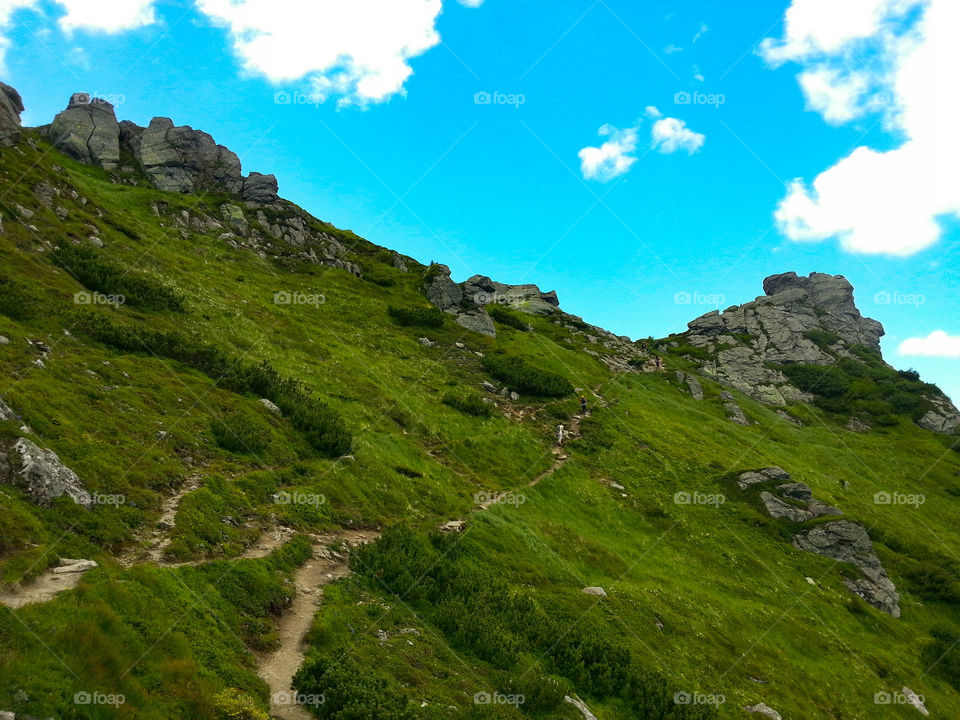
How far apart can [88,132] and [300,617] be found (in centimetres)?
10010

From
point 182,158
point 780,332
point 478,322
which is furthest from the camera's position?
point 780,332

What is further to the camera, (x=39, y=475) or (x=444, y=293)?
(x=444, y=293)

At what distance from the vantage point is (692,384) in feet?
259

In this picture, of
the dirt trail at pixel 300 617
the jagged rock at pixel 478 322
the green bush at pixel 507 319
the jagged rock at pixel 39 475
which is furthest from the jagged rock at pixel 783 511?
the green bush at pixel 507 319

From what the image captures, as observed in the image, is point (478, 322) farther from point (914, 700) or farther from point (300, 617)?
point (300, 617)

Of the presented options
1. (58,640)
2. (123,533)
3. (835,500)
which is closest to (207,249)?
(123,533)

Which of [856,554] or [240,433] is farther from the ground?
[856,554]

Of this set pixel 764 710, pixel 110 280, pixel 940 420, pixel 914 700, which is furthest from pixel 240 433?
pixel 940 420

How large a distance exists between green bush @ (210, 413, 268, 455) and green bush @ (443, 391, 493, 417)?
1876 cm

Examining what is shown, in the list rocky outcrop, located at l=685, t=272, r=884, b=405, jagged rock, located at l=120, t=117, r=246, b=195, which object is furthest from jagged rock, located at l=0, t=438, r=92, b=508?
rocky outcrop, located at l=685, t=272, r=884, b=405

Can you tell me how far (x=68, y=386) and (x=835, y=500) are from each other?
5554 centimetres

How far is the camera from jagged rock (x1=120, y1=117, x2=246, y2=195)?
274 ft

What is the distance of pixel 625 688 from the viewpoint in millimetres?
17656

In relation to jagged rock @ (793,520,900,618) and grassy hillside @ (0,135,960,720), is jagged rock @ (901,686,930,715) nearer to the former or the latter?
grassy hillside @ (0,135,960,720)
